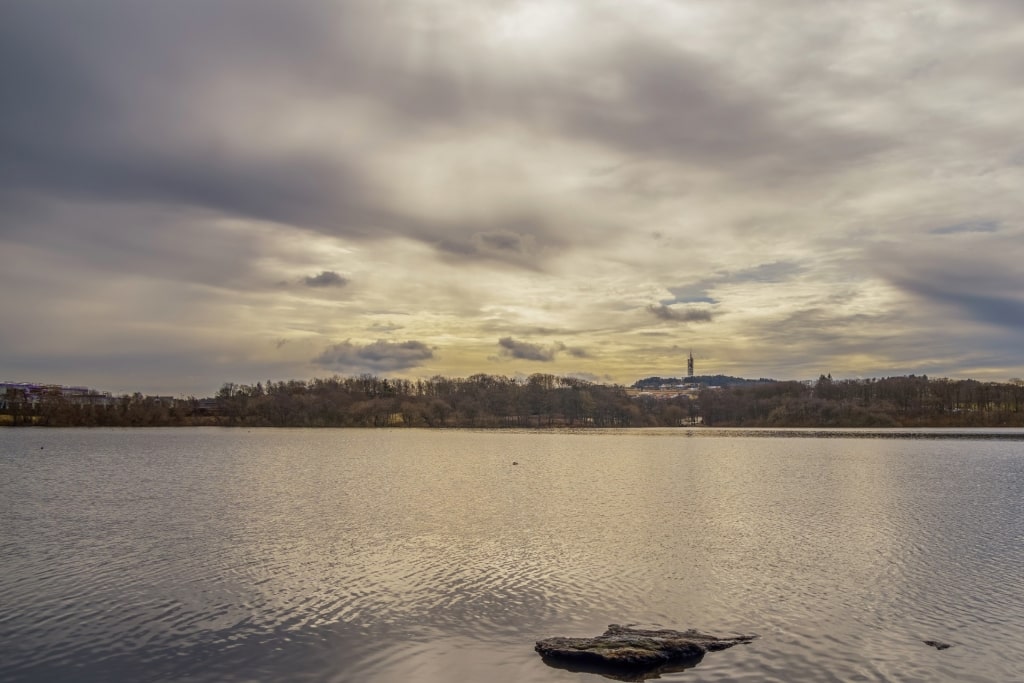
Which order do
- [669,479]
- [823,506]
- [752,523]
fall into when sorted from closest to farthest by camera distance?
[752,523] → [823,506] → [669,479]

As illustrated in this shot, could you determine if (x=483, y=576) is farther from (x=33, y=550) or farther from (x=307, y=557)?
(x=33, y=550)

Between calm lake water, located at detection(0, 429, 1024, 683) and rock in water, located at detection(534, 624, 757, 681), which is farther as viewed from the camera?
calm lake water, located at detection(0, 429, 1024, 683)

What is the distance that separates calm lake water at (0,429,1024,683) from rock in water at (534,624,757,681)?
57 centimetres

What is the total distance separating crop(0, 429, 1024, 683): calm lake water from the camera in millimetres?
18828

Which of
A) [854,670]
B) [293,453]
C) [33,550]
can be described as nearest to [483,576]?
[854,670]

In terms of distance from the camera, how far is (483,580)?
27.6m

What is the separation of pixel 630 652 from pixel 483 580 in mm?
9872

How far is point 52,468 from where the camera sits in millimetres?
74312

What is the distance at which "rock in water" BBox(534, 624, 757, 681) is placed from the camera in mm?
18234

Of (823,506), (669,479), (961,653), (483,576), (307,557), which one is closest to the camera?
(961,653)

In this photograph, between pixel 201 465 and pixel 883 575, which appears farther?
pixel 201 465

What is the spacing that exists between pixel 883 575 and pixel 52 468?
250ft

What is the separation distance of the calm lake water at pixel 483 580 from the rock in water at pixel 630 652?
0.57 meters

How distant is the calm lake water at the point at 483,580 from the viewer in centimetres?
1883
